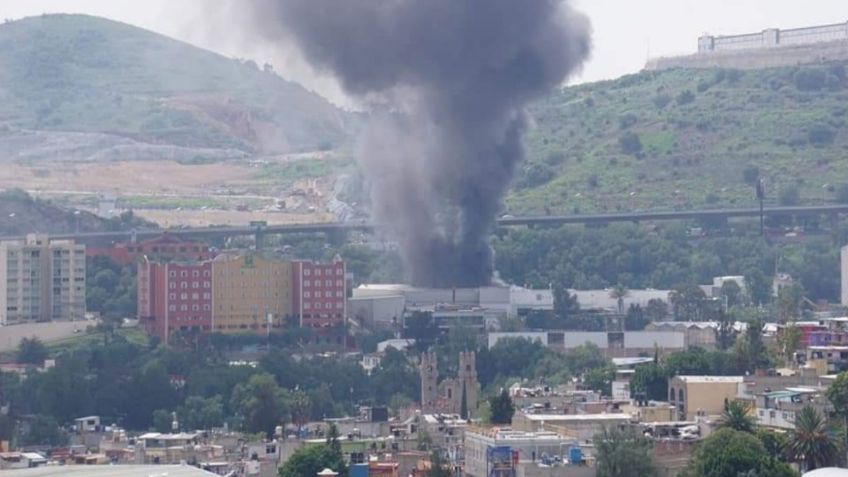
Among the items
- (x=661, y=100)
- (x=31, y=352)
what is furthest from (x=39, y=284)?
(x=661, y=100)

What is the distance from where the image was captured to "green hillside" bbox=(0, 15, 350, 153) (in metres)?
158

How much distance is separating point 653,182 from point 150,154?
41074 millimetres

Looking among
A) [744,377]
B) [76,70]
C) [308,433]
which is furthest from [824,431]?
[76,70]

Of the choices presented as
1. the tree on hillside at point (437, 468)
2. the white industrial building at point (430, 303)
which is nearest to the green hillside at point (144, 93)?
the white industrial building at point (430, 303)

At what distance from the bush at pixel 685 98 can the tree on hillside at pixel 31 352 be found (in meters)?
57.6

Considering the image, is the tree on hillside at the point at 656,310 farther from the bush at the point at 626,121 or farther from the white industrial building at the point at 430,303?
the bush at the point at 626,121

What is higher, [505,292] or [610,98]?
[610,98]

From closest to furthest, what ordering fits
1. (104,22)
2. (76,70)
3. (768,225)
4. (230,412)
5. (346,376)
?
(230,412), (346,376), (768,225), (76,70), (104,22)

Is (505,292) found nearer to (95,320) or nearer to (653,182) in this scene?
(95,320)

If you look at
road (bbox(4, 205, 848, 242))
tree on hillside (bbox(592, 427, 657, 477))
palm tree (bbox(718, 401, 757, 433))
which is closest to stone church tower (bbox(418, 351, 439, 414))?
palm tree (bbox(718, 401, 757, 433))

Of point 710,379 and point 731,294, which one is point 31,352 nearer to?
point 731,294

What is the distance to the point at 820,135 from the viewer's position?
116562mm

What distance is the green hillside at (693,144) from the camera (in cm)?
11000

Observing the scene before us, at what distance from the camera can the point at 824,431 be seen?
44.7m
